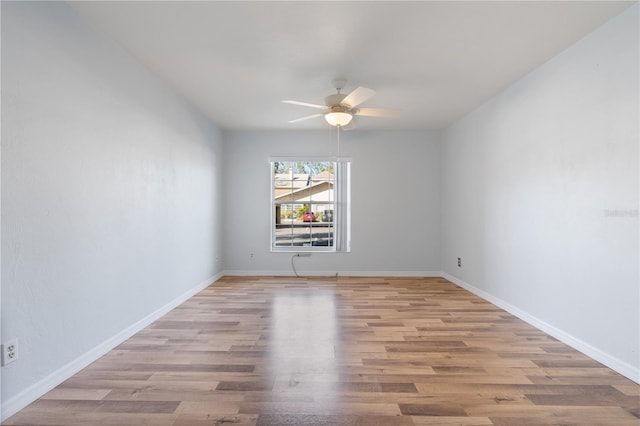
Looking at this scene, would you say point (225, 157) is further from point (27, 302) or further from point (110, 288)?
→ point (27, 302)

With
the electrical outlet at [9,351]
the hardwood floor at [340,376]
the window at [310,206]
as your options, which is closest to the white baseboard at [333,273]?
the window at [310,206]

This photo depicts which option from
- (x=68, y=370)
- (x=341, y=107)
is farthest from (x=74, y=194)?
(x=341, y=107)

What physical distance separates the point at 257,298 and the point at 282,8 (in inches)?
122

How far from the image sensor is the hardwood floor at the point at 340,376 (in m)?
1.68

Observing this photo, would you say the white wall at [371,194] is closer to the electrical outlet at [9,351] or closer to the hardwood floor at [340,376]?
the hardwood floor at [340,376]

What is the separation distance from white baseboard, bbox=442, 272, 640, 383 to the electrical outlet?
12.0 ft

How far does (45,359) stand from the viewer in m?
1.90

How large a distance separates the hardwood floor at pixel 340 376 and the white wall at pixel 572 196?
0.27m

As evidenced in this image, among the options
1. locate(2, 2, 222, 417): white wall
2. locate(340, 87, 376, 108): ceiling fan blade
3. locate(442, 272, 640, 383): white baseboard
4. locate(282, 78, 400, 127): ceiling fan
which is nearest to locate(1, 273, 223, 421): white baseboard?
locate(2, 2, 222, 417): white wall

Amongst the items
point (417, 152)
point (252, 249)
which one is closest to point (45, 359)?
point (252, 249)

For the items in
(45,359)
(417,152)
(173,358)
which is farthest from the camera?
(417,152)

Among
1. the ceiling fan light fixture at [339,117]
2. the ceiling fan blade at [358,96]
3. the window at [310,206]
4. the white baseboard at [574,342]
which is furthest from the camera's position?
the window at [310,206]

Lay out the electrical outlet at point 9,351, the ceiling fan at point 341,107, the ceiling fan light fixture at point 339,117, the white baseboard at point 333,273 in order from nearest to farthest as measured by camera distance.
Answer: the electrical outlet at point 9,351
the ceiling fan at point 341,107
the ceiling fan light fixture at point 339,117
the white baseboard at point 333,273

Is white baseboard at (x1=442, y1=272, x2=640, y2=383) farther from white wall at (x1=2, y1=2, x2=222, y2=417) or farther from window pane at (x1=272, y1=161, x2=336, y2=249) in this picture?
white wall at (x1=2, y1=2, x2=222, y2=417)
